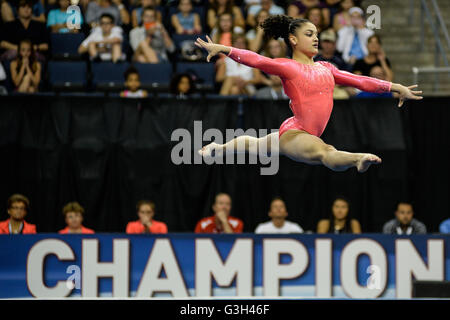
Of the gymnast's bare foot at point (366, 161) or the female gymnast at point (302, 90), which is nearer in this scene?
the gymnast's bare foot at point (366, 161)

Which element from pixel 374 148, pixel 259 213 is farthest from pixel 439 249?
pixel 259 213

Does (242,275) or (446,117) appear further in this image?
(446,117)

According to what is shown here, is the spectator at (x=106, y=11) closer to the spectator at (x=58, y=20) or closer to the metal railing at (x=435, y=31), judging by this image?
the spectator at (x=58, y=20)

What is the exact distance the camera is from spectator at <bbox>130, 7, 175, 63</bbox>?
8.30m

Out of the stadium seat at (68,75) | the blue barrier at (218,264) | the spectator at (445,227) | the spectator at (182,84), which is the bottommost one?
the blue barrier at (218,264)

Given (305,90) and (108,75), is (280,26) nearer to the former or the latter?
(305,90)

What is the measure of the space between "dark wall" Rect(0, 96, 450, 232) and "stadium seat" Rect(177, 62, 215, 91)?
0.30 metres

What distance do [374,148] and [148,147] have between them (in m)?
2.25

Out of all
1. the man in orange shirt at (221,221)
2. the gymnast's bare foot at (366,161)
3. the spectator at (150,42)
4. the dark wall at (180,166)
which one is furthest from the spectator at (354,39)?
the gymnast's bare foot at (366,161)

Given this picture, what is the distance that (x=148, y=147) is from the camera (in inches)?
337

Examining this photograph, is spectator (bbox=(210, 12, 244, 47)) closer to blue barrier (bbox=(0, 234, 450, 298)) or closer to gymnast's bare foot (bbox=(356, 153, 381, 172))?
blue barrier (bbox=(0, 234, 450, 298))

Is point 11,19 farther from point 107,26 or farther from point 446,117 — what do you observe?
point 446,117

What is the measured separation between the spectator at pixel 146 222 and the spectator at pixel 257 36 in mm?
1793

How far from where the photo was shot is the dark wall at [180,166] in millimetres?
8461
